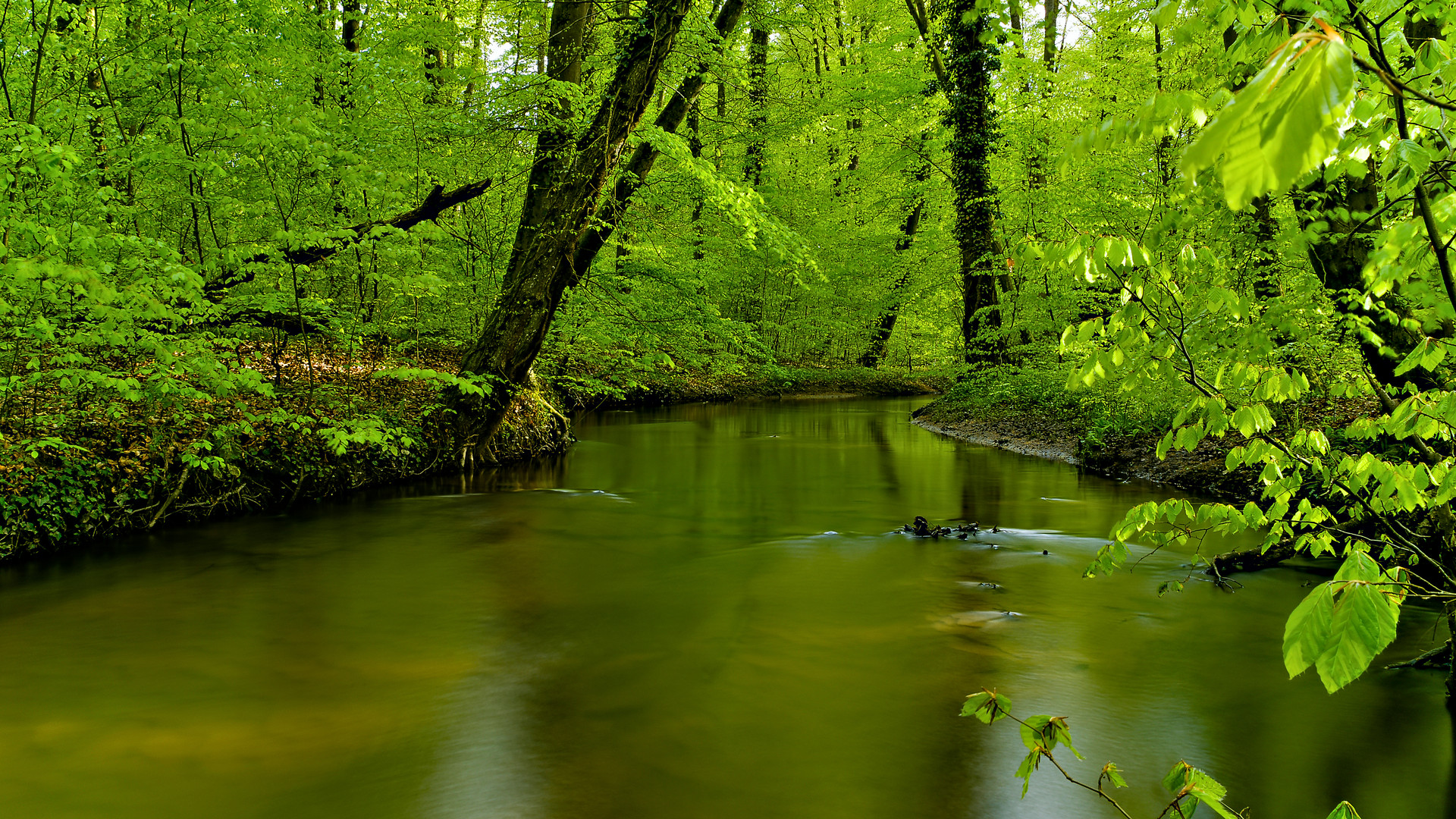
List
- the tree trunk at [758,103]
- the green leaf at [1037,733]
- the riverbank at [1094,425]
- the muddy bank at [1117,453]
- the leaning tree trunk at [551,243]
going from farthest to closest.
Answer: the tree trunk at [758,103] < the leaning tree trunk at [551,243] < the riverbank at [1094,425] < the muddy bank at [1117,453] < the green leaf at [1037,733]

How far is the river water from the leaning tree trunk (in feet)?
9.48

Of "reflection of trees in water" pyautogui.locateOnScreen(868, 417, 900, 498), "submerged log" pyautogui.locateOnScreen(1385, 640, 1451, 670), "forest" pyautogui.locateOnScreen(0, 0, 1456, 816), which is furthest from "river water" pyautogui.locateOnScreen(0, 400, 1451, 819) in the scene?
"reflection of trees in water" pyautogui.locateOnScreen(868, 417, 900, 498)

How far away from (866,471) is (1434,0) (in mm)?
10420

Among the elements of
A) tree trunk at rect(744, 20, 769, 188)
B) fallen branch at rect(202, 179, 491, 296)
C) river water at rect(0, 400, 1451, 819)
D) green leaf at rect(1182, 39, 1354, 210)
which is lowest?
river water at rect(0, 400, 1451, 819)

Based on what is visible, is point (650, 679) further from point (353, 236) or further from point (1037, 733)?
point (353, 236)

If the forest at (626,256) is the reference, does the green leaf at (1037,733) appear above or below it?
below

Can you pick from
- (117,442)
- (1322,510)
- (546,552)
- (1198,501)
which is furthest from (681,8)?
(1322,510)

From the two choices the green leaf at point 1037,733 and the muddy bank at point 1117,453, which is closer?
the green leaf at point 1037,733

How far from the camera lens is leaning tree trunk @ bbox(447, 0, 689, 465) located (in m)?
10.6

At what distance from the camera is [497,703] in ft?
15.9

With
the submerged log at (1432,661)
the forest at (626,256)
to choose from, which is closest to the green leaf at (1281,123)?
the forest at (626,256)

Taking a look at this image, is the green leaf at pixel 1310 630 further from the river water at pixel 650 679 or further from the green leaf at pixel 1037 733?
the river water at pixel 650 679

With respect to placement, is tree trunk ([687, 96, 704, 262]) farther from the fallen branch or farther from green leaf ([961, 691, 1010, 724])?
green leaf ([961, 691, 1010, 724])

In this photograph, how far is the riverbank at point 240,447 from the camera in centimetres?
686
